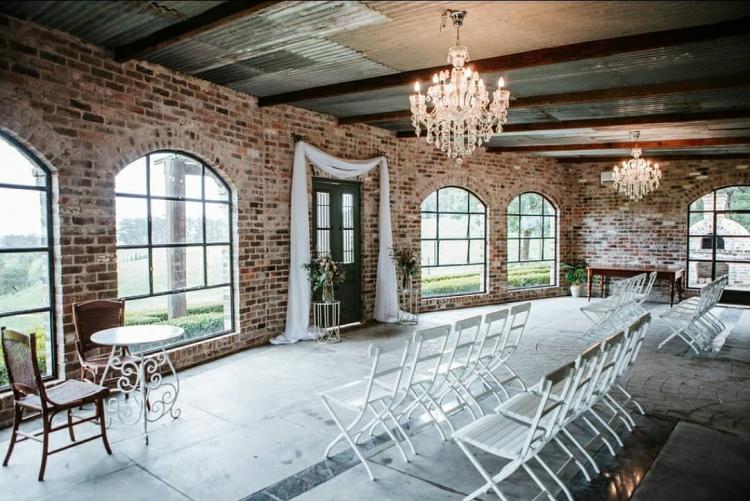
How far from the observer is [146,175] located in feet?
18.5

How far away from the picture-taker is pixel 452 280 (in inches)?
433

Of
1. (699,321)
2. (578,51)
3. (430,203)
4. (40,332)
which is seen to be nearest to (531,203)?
(430,203)

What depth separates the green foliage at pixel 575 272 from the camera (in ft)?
40.4

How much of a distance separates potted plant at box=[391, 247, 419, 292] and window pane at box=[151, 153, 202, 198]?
12.2ft

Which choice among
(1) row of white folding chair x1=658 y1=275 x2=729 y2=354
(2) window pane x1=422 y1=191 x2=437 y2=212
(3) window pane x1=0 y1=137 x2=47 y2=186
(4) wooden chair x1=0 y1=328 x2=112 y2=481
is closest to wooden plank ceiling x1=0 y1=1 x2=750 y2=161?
(3) window pane x1=0 y1=137 x2=47 y2=186

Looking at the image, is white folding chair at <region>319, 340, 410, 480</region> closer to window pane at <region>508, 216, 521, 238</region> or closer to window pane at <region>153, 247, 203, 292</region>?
window pane at <region>153, 247, 203, 292</region>

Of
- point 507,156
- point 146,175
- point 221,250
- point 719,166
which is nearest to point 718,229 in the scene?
point 719,166

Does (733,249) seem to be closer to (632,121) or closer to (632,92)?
(632,121)

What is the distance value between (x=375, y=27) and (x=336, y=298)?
4.84 meters

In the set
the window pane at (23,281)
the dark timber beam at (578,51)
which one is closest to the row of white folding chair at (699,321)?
the dark timber beam at (578,51)

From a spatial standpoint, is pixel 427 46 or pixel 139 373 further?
pixel 427 46

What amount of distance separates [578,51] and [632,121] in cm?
373

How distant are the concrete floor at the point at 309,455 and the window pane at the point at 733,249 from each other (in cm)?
693

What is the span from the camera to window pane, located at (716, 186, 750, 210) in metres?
11.3
